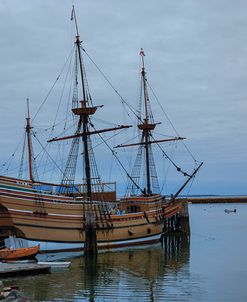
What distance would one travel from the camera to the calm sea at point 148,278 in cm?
2253

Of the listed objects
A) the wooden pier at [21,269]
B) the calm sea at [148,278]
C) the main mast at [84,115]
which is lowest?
the calm sea at [148,278]

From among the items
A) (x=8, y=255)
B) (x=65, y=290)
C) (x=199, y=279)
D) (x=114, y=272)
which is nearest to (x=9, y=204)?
(x=8, y=255)

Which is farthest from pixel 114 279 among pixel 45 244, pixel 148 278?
pixel 45 244

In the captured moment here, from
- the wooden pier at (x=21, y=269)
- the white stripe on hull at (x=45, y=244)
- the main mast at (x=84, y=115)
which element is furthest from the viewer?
the main mast at (x=84, y=115)

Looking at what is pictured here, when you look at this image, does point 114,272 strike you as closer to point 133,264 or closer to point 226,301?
point 133,264

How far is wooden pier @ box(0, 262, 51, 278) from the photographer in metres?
25.8

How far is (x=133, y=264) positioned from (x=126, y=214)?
850 cm

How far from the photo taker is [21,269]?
1027 inches

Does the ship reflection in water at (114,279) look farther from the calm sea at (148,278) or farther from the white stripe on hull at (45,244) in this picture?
the white stripe on hull at (45,244)

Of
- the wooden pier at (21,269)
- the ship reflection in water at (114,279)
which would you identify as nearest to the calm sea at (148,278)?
the ship reflection in water at (114,279)

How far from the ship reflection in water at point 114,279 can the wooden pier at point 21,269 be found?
1.78ft

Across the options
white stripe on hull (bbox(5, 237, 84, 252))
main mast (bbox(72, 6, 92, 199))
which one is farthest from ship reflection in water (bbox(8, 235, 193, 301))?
main mast (bbox(72, 6, 92, 199))

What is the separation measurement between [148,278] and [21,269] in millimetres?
6907

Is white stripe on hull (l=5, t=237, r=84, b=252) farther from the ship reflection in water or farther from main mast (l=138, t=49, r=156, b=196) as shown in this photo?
main mast (l=138, t=49, r=156, b=196)
